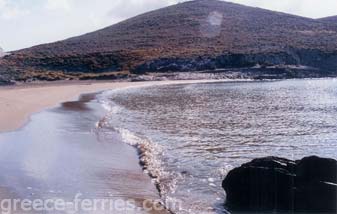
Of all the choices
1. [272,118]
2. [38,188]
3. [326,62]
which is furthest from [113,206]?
[326,62]

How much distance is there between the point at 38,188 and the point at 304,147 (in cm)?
851

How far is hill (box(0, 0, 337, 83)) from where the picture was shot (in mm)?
83625

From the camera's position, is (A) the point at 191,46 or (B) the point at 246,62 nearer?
(B) the point at 246,62

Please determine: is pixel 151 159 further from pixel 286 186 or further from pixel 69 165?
pixel 286 186

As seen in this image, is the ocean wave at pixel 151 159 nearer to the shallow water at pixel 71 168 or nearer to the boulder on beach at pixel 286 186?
the shallow water at pixel 71 168

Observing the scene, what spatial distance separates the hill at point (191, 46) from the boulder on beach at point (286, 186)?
224 feet

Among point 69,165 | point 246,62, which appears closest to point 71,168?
point 69,165

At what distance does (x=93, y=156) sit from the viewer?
13.8 meters

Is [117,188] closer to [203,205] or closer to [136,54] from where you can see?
[203,205]

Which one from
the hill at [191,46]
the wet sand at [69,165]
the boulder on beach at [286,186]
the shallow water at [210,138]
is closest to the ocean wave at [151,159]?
the shallow water at [210,138]

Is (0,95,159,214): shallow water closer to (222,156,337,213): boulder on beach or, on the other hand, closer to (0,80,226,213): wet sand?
(0,80,226,213): wet sand

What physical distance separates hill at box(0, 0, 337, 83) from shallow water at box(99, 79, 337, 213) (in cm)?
5355

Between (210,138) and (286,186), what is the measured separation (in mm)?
8303

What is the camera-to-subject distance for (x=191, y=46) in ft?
338
